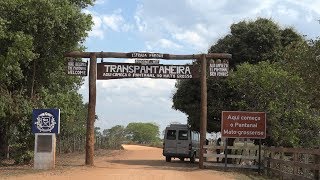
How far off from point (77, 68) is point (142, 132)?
11096 cm

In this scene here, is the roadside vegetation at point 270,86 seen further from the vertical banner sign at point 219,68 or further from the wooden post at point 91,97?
the wooden post at point 91,97

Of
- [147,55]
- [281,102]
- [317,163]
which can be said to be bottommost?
[317,163]

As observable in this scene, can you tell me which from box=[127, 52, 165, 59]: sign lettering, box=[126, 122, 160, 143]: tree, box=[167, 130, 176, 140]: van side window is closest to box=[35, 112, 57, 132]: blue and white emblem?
box=[127, 52, 165, 59]: sign lettering

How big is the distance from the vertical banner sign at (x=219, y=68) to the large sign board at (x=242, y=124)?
84.6 inches

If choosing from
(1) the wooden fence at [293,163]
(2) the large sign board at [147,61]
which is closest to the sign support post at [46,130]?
(2) the large sign board at [147,61]

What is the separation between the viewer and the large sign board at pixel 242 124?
2222 cm

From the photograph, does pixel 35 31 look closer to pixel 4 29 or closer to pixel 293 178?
pixel 4 29

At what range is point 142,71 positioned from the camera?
2370 cm

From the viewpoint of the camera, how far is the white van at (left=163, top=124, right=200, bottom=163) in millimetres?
32094

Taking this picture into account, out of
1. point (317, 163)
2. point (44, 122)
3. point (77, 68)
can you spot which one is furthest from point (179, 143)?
point (317, 163)

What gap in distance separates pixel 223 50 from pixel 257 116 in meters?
12.5

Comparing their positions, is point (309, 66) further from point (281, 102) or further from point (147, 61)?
point (147, 61)

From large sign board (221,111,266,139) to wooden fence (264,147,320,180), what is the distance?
1.06 m

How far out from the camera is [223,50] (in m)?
34.1
